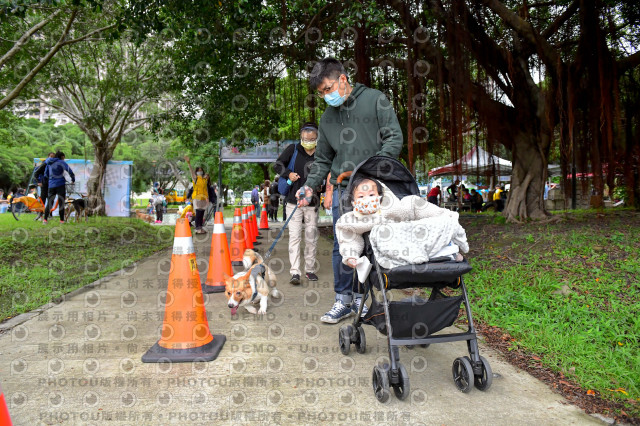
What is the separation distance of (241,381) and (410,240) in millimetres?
1315

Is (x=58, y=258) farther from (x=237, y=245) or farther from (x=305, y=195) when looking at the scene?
(x=305, y=195)

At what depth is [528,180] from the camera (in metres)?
8.91

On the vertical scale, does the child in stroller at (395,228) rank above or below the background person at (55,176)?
below

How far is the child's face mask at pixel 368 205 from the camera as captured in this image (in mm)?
2861

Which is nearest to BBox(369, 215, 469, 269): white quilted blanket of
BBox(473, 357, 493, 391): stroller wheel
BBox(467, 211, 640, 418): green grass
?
BBox(473, 357, 493, 391): stroller wheel

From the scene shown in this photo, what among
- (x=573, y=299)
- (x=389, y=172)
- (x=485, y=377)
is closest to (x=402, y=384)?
(x=485, y=377)

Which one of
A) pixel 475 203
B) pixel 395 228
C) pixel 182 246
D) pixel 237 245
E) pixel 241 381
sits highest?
pixel 395 228

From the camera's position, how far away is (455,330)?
145 inches

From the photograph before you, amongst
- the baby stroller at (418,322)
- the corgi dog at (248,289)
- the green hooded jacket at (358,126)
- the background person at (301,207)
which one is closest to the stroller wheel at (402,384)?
the baby stroller at (418,322)

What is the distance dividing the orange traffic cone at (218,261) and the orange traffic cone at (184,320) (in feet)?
6.17

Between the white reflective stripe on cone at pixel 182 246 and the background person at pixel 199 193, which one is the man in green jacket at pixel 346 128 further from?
the background person at pixel 199 193

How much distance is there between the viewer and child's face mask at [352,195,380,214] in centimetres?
286

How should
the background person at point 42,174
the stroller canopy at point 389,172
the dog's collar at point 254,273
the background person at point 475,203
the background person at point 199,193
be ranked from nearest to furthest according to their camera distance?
the stroller canopy at point 389,172 < the dog's collar at point 254,273 < the background person at point 199,193 < the background person at point 42,174 < the background person at point 475,203

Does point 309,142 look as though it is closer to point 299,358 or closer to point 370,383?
point 299,358
